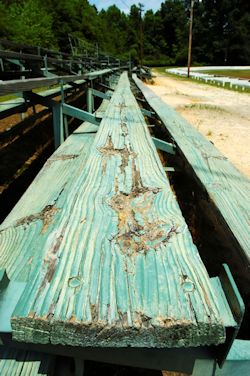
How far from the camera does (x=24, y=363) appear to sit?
91cm

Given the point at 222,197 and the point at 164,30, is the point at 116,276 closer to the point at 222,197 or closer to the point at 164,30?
the point at 222,197

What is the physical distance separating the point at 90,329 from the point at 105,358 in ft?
0.71

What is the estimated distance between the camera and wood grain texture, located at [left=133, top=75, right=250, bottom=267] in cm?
124

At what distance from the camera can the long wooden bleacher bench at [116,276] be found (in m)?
0.62

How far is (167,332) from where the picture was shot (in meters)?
0.62

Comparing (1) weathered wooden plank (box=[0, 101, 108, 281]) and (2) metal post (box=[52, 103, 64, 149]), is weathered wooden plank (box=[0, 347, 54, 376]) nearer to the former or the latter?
(1) weathered wooden plank (box=[0, 101, 108, 281])

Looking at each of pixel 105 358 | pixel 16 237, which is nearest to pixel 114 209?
pixel 105 358

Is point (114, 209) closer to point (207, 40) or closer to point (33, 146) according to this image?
point (33, 146)

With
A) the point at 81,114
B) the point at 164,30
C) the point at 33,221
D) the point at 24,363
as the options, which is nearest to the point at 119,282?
the point at 24,363

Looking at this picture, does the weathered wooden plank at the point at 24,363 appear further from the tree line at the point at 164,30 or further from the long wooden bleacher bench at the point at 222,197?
the tree line at the point at 164,30

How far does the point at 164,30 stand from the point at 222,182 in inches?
3535

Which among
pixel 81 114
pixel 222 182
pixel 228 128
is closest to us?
pixel 222 182

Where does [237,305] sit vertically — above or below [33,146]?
above

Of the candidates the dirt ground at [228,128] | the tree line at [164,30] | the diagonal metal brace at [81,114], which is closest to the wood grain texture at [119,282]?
the diagonal metal brace at [81,114]
